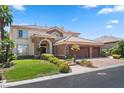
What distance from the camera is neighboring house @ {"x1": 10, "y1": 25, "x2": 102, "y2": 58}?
28156 mm

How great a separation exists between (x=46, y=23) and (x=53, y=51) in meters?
6.42

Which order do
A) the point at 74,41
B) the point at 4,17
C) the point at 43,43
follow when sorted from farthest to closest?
the point at 43,43 < the point at 74,41 < the point at 4,17

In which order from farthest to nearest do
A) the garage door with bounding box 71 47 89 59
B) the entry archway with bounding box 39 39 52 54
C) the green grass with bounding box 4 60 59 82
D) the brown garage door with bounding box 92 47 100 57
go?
1. the brown garage door with bounding box 92 47 100 57
2. the entry archway with bounding box 39 39 52 54
3. the garage door with bounding box 71 47 89 59
4. the green grass with bounding box 4 60 59 82

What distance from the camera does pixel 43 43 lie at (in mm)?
30172

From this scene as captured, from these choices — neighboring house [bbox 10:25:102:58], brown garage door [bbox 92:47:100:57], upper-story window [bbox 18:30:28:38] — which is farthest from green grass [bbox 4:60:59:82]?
brown garage door [bbox 92:47:100:57]

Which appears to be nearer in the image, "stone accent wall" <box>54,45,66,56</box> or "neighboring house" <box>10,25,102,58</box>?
"neighboring house" <box>10,25,102,58</box>

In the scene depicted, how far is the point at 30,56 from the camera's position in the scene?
95.1ft

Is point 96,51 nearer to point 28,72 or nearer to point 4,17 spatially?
point 4,17

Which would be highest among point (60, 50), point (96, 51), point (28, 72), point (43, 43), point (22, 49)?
point (43, 43)

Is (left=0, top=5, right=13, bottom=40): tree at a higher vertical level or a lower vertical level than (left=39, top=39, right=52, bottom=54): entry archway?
higher

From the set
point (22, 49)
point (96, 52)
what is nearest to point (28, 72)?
point (22, 49)

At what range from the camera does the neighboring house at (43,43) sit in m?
28.2

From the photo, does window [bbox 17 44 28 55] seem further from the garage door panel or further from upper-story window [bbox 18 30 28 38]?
the garage door panel
